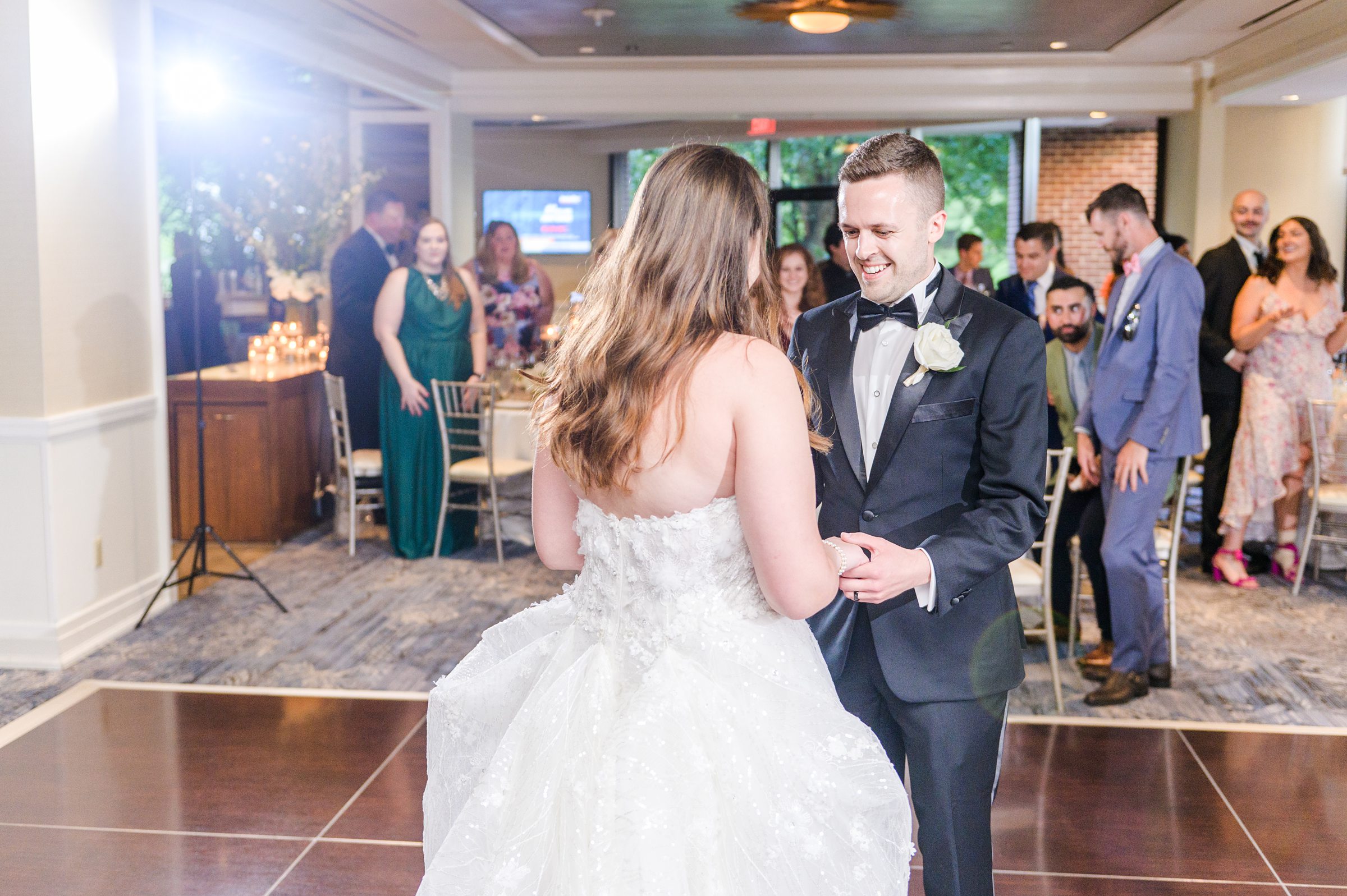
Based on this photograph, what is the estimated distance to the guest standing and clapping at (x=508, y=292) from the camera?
7.47 meters

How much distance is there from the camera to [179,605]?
17.5ft

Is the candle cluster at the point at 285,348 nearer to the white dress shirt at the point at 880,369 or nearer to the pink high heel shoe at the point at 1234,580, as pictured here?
the pink high heel shoe at the point at 1234,580

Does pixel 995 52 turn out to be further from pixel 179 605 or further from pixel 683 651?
pixel 683 651

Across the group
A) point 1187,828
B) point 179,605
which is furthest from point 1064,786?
point 179,605

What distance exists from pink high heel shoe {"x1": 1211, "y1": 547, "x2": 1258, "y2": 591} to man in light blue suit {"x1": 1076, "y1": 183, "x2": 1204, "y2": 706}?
1961 millimetres

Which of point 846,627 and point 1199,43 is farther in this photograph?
point 1199,43

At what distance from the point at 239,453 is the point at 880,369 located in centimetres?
532

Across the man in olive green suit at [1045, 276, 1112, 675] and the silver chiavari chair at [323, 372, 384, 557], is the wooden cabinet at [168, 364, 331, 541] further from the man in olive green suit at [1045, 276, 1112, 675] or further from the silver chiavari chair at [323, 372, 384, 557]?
the man in olive green suit at [1045, 276, 1112, 675]

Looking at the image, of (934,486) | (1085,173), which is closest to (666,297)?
(934,486)

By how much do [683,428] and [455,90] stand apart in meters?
7.98

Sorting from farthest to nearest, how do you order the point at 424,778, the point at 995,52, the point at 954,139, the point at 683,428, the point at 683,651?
the point at 954,139 → the point at 995,52 → the point at 424,778 → the point at 683,651 → the point at 683,428

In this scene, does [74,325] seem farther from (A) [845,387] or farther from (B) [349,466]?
(A) [845,387]

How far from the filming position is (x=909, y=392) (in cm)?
193

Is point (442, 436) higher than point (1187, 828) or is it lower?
higher
